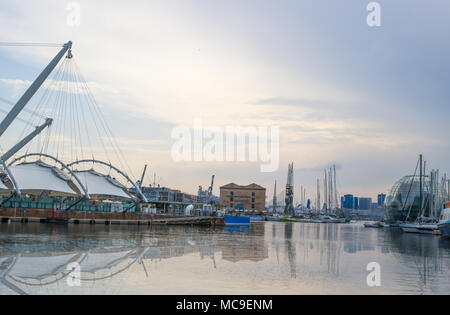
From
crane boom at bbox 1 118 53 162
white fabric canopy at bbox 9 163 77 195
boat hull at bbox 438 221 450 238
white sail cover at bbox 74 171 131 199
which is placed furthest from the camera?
white sail cover at bbox 74 171 131 199

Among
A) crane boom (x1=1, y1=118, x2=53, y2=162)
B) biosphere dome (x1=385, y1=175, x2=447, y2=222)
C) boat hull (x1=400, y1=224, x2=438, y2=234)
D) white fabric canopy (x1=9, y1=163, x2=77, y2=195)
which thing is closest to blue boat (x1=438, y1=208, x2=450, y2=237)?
boat hull (x1=400, y1=224, x2=438, y2=234)

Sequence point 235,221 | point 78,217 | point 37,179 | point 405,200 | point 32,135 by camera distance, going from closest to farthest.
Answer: point 78,217, point 37,179, point 32,135, point 235,221, point 405,200

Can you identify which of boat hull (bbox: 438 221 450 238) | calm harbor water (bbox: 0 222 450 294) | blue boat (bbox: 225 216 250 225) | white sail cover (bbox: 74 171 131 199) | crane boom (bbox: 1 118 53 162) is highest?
crane boom (bbox: 1 118 53 162)

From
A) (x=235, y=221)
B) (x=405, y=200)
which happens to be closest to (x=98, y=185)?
(x=235, y=221)

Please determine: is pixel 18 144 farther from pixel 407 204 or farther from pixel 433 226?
pixel 407 204

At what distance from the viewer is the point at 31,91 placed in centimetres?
5388

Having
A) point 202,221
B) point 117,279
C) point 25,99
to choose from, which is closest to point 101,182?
point 202,221

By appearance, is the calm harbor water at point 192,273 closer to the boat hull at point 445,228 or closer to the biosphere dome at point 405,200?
the boat hull at point 445,228

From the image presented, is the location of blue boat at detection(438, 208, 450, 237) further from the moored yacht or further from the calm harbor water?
the calm harbor water

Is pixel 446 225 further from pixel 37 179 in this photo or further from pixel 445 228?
pixel 37 179

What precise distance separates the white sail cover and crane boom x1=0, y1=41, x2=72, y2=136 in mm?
27185

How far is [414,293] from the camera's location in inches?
734

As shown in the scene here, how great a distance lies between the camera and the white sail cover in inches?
3182

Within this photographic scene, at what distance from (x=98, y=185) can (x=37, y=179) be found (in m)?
12.8
